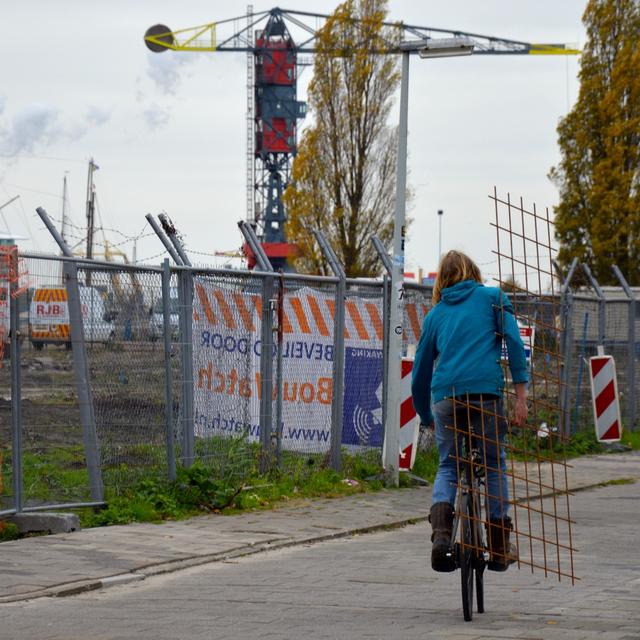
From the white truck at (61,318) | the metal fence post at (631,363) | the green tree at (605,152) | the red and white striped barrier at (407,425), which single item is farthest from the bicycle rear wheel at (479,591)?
the green tree at (605,152)

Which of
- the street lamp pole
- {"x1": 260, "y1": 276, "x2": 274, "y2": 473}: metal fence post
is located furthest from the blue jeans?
the street lamp pole

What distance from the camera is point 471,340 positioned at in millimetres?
7574

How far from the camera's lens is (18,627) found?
7.24 m

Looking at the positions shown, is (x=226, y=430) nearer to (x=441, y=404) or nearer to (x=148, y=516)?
(x=148, y=516)

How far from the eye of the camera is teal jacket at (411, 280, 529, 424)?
24.8 feet

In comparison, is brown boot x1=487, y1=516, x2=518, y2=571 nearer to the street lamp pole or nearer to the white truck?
the white truck

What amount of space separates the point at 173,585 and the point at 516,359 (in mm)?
2655

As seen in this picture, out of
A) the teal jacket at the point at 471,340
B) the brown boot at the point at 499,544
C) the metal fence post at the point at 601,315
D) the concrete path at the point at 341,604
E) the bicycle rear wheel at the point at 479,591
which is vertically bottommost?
the concrete path at the point at 341,604

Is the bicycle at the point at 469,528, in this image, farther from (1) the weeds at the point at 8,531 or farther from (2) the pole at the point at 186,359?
(2) the pole at the point at 186,359

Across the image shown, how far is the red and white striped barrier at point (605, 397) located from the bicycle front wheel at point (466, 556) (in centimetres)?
1156

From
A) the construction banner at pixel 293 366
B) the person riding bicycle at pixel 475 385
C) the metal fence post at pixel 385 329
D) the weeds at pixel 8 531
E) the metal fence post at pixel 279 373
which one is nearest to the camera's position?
the person riding bicycle at pixel 475 385

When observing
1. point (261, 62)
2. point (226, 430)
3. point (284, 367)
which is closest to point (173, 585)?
point (226, 430)

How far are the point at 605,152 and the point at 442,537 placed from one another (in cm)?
3680

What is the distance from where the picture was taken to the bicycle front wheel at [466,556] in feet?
23.7
